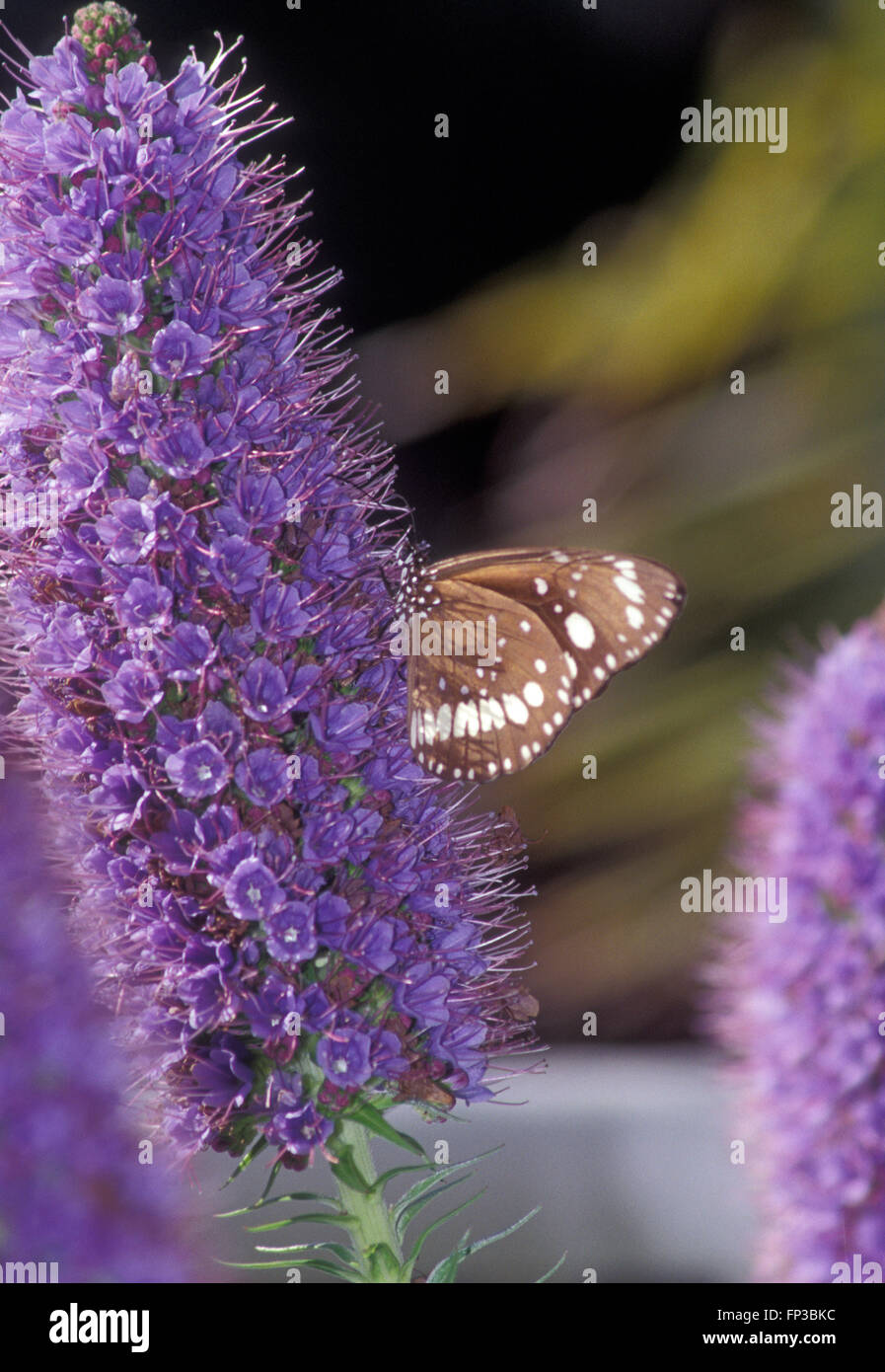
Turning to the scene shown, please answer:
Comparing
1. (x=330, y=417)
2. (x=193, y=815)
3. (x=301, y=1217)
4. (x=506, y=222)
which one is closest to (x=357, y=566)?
(x=330, y=417)

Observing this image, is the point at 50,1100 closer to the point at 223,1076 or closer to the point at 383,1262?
the point at 223,1076

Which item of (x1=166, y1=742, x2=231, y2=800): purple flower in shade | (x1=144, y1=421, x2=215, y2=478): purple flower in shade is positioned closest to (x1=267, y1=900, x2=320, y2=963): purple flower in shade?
(x1=166, y1=742, x2=231, y2=800): purple flower in shade

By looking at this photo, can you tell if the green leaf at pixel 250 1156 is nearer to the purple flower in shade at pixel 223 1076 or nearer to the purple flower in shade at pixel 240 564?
the purple flower in shade at pixel 223 1076

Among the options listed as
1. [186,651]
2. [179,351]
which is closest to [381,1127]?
[186,651]

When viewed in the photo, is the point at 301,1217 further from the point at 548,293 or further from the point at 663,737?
the point at 548,293

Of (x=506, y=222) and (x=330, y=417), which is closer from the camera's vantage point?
(x=330, y=417)

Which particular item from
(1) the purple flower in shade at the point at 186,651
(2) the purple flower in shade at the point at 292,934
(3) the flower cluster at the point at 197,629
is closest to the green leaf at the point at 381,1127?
(3) the flower cluster at the point at 197,629

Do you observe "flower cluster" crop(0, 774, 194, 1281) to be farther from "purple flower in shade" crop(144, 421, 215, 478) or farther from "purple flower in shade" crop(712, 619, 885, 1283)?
"purple flower in shade" crop(712, 619, 885, 1283)
